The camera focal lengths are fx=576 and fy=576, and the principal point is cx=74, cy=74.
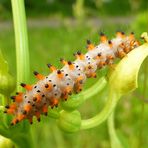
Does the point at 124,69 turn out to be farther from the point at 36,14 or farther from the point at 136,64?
the point at 36,14

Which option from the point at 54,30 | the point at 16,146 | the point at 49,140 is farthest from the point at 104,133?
the point at 54,30

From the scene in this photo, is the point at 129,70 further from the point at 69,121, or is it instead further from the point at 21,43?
the point at 21,43

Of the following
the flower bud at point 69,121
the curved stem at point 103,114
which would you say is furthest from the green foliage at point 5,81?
the curved stem at point 103,114

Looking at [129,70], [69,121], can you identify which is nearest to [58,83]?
[69,121]

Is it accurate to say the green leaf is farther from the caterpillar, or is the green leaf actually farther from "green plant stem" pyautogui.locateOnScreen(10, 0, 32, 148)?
"green plant stem" pyautogui.locateOnScreen(10, 0, 32, 148)

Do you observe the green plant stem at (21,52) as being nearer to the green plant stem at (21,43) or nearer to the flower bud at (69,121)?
the green plant stem at (21,43)

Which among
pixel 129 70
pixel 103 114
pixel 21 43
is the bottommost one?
pixel 103 114
